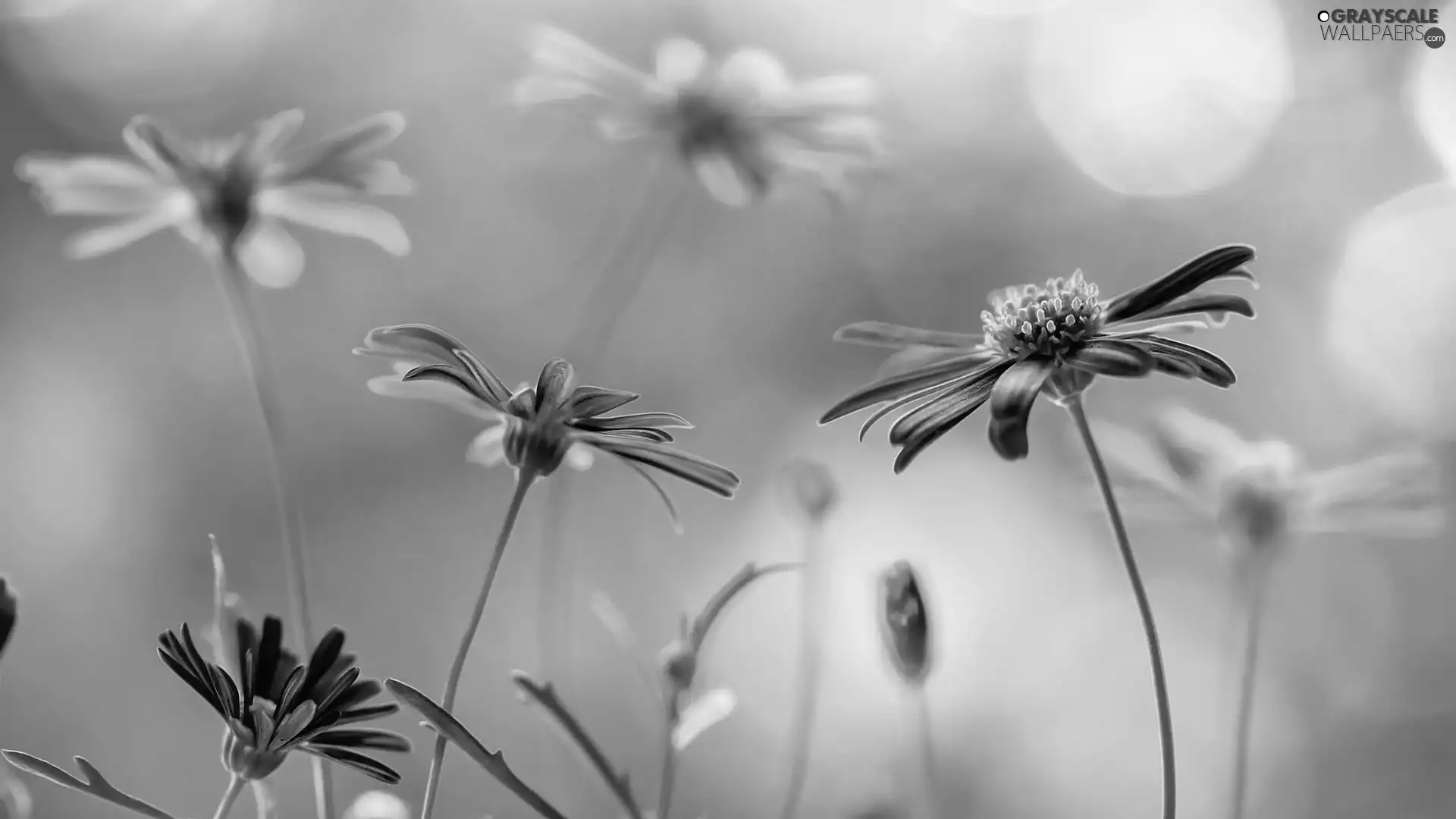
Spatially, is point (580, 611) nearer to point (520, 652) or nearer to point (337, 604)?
point (520, 652)

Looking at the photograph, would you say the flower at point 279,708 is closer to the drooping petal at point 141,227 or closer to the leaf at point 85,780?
the leaf at point 85,780

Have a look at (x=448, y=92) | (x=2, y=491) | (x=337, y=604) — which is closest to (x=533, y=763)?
(x=337, y=604)

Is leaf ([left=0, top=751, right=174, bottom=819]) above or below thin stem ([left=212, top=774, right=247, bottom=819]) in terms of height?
below

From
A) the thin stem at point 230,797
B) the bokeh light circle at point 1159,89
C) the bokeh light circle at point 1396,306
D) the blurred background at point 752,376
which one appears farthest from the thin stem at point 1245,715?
the bokeh light circle at point 1159,89

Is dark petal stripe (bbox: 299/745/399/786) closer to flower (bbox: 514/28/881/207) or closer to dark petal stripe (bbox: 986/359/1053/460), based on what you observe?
dark petal stripe (bbox: 986/359/1053/460)

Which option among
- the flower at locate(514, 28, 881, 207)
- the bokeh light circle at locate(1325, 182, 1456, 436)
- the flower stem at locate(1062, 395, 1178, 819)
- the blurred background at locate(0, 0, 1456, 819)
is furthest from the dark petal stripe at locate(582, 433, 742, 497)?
the bokeh light circle at locate(1325, 182, 1456, 436)

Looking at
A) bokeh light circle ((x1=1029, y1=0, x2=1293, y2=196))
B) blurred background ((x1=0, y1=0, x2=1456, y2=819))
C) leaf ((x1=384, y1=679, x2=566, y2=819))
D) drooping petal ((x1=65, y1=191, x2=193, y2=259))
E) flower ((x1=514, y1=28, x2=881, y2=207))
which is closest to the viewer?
leaf ((x1=384, y1=679, x2=566, y2=819))

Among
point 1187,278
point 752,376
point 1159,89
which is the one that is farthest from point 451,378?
point 1159,89
